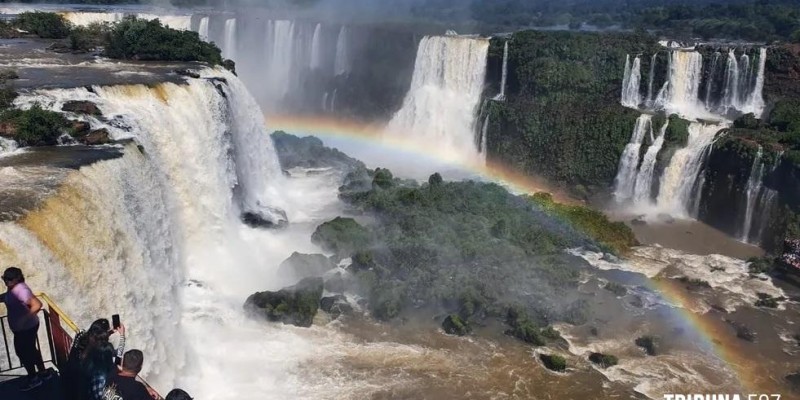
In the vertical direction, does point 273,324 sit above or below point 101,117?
below

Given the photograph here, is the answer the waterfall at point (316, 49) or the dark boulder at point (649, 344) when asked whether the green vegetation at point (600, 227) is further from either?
the waterfall at point (316, 49)

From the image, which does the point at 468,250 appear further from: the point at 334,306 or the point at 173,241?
the point at 173,241

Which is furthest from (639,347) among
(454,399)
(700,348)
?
(454,399)

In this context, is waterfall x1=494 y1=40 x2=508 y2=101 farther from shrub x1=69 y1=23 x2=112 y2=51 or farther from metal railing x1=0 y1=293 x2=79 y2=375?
metal railing x1=0 y1=293 x2=79 y2=375

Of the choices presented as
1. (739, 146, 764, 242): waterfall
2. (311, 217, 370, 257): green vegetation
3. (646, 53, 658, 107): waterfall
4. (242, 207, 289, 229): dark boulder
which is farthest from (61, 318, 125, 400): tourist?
(646, 53, 658, 107): waterfall

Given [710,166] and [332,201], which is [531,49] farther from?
[332,201]

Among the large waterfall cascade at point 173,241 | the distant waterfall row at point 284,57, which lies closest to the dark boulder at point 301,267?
the large waterfall cascade at point 173,241

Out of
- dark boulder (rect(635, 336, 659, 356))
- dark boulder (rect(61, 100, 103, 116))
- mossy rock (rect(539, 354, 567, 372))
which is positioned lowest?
mossy rock (rect(539, 354, 567, 372))
